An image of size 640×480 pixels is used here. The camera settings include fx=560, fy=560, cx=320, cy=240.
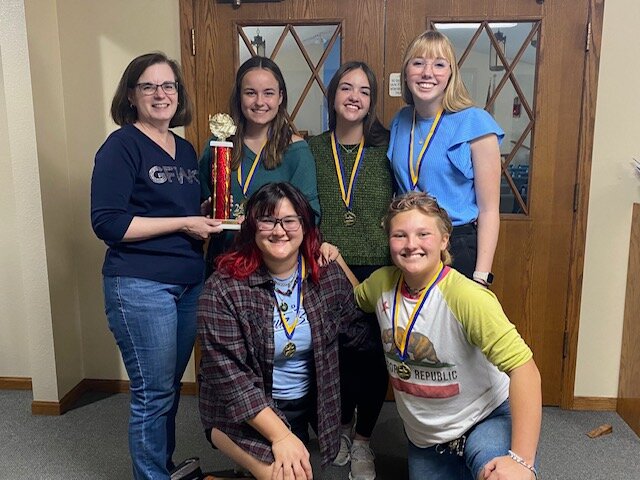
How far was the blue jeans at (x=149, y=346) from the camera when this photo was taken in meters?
1.73

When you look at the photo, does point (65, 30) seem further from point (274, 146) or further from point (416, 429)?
Answer: point (416, 429)

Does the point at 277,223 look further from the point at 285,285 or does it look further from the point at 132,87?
the point at 132,87

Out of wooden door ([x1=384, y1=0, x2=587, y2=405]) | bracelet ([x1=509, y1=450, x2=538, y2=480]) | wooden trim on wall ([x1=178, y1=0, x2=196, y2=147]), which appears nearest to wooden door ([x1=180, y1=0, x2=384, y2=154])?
wooden trim on wall ([x1=178, y1=0, x2=196, y2=147])

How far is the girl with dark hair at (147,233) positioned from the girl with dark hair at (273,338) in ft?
0.62

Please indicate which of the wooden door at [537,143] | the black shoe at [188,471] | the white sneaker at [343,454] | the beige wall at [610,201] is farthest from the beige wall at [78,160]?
the white sneaker at [343,454]

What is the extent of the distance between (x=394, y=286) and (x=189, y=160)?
798 mm

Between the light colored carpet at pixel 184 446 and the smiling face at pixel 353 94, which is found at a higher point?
the smiling face at pixel 353 94

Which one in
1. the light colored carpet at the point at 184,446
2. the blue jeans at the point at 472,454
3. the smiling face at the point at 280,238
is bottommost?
the light colored carpet at the point at 184,446

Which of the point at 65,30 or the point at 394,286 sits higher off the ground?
the point at 65,30

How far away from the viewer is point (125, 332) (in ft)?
5.73

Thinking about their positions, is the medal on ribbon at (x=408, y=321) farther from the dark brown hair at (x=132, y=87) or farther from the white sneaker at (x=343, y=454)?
the dark brown hair at (x=132, y=87)

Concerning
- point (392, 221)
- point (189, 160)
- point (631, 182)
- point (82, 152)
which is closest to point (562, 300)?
point (631, 182)

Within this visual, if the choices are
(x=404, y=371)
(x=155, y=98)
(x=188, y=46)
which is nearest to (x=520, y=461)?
(x=404, y=371)

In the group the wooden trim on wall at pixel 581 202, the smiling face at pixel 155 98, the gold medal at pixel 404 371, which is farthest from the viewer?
the wooden trim on wall at pixel 581 202
